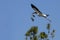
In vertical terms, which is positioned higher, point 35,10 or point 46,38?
point 35,10

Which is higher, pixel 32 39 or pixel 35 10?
pixel 35 10

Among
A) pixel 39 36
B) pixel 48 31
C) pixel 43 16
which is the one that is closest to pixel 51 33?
pixel 48 31

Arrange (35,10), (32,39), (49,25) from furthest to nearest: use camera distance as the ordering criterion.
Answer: (49,25)
(32,39)
(35,10)

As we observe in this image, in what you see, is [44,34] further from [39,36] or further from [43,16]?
[43,16]

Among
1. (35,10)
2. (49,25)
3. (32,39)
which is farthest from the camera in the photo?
(49,25)

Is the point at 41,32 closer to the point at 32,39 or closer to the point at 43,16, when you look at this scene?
the point at 32,39

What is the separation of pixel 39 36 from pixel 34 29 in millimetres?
404

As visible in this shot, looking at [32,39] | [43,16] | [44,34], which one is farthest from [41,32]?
[43,16]

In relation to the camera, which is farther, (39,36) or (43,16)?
(39,36)

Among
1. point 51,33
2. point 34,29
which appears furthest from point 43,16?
point 51,33

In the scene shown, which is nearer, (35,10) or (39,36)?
(35,10)

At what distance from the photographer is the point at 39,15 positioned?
6.30m

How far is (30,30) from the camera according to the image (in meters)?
8.18

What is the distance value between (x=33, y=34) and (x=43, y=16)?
1962mm
